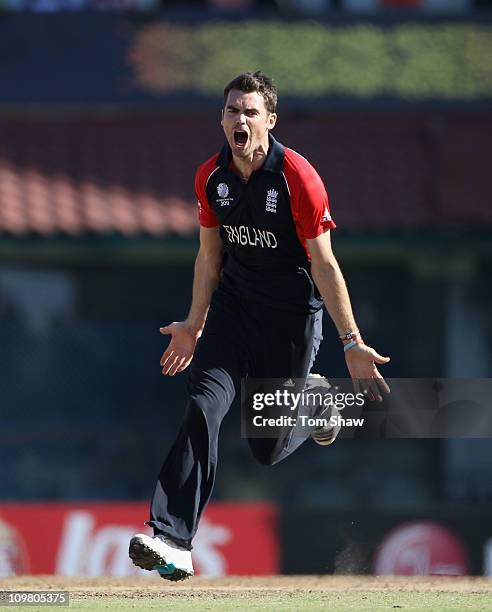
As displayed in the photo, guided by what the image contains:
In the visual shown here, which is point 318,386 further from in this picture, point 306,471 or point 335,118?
point 335,118

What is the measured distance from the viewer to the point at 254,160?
24.1ft

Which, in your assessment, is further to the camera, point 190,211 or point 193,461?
point 190,211

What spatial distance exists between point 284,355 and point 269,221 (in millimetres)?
718

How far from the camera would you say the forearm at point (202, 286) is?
25.4ft

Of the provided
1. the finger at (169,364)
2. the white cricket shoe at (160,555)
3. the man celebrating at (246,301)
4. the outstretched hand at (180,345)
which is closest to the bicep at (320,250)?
the man celebrating at (246,301)

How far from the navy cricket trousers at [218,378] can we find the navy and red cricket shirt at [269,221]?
0.10 meters

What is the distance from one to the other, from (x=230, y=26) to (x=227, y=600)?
8.92m

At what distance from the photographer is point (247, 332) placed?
765cm

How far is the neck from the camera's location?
7.32 meters

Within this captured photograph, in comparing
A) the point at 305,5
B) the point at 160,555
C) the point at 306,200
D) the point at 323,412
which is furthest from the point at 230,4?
the point at 160,555

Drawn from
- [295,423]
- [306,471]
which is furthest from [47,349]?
[295,423]

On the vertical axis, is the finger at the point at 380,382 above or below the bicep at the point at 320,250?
below

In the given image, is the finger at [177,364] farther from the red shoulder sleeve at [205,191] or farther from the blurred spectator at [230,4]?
the blurred spectator at [230,4]

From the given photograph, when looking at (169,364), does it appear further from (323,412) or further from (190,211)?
(190,211)
